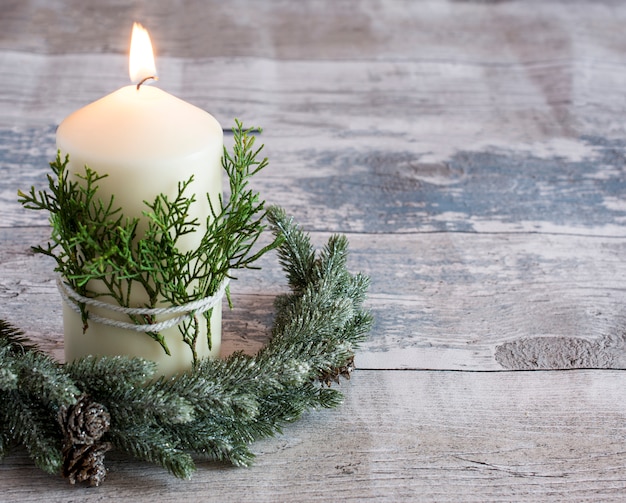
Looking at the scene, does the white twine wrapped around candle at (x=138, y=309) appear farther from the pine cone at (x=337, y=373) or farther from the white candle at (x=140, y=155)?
the pine cone at (x=337, y=373)

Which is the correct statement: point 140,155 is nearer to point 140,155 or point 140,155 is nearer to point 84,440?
point 140,155

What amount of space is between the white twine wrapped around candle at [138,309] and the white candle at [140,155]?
0.04ft

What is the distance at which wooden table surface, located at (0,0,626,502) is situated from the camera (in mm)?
715

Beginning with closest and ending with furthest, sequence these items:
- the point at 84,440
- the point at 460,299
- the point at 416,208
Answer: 1. the point at 84,440
2. the point at 460,299
3. the point at 416,208

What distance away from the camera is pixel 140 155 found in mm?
648

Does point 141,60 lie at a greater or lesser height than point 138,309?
greater

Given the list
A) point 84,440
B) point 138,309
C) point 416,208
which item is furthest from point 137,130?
point 416,208

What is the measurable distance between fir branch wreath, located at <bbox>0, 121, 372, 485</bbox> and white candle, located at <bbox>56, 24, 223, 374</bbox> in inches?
1.5

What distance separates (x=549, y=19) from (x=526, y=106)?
453mm

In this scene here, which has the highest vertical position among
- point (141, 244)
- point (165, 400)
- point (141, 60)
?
point (141, 60)

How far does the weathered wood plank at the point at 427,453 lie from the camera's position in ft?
2.21

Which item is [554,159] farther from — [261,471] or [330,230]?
[261,471]

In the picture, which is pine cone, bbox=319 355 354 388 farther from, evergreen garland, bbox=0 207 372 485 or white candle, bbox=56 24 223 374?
white candle, bbox=56 24 223 374

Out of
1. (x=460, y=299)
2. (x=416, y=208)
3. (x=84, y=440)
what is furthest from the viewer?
(x=416, y=208)
